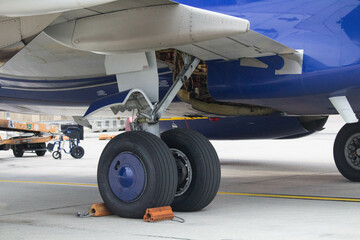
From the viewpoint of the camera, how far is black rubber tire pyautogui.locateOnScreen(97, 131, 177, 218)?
16.8 feet

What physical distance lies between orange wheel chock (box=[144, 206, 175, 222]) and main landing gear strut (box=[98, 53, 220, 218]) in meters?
0.08

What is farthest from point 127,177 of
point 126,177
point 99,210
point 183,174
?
point 183,174

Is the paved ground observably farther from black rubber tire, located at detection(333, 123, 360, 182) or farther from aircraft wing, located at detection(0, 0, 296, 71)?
aircraft wing, located at detection(0, 0, 296, 71)

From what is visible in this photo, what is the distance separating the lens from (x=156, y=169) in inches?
202

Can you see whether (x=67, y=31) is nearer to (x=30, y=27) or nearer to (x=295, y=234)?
(x=30, y=27)

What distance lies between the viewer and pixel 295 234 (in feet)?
14.0

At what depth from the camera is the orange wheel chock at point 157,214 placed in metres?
4.96

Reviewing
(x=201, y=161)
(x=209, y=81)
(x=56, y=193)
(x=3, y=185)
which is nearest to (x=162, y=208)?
(x=201, y=161)

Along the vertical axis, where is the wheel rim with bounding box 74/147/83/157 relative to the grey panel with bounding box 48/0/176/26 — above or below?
below

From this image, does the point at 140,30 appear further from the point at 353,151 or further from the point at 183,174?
the point at 353,151

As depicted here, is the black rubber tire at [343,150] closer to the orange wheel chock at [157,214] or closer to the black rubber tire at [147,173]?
the black rubber tire at [147,173]

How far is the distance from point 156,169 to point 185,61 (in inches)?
55.9

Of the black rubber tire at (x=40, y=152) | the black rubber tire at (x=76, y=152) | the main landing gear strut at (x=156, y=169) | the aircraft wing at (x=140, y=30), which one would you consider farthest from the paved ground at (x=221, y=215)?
the black rubber tire at (x=40, y=152)

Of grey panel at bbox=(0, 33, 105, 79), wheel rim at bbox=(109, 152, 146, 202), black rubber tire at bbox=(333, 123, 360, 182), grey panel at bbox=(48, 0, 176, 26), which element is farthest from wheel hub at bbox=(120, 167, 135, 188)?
black rubber tire at bbox=(333, 123, 360, 182)
